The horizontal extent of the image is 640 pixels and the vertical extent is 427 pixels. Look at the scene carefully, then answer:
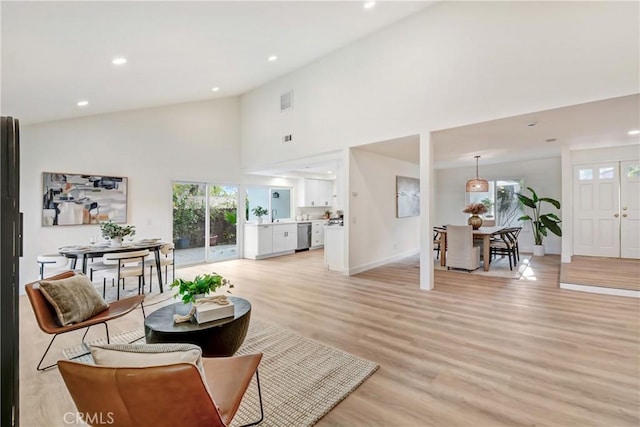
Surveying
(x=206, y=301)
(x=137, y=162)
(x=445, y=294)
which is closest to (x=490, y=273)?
(x=445, y=294)

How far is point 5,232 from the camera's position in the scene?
2.91 ft

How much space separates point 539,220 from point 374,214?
4.64 m

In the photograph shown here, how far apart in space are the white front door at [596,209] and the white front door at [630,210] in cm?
8

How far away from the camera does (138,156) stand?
20.1 ft

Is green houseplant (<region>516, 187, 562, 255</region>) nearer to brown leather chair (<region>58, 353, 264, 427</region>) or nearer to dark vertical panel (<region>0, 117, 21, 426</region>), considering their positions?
brown leather chair (<region>58, 353, 264, 427</region>)

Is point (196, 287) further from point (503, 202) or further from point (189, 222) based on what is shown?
point (503, 202)

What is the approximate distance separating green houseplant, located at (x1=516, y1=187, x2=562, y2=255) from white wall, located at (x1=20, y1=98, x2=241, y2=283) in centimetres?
765

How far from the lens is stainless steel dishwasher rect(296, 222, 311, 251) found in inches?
358

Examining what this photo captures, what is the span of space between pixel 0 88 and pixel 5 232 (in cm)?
361

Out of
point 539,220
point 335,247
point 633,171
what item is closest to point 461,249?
point 335,247

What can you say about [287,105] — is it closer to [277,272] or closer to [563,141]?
[277,272]

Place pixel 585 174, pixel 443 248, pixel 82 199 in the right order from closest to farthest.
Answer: pixel 82 199
pixel 443 248
pixel 585 174

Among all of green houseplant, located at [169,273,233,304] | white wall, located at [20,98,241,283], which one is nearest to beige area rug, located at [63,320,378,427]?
green houseplant, located at [169,273,233,304]

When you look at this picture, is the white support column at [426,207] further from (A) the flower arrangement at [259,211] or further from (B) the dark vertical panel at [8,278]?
(A) the flower arrangement at [259,211]
